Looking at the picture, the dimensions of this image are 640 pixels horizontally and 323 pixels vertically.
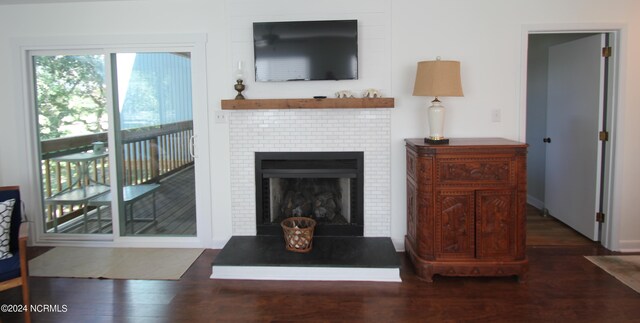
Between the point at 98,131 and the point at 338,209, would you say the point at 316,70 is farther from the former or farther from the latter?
the point at 98,131

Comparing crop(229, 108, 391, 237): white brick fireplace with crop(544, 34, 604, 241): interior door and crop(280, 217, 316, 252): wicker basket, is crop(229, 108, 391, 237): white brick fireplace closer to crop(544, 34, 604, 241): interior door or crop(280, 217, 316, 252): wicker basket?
crop(280, 217, 316, 252): wicker basket

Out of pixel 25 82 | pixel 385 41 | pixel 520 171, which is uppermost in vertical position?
pixel 385 41

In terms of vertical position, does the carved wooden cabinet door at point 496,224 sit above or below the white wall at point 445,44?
below

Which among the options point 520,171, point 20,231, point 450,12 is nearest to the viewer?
point 20,231

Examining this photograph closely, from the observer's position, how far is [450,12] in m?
3.72

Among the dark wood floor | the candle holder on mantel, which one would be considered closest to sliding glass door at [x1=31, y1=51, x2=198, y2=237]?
the candle holder on mantel

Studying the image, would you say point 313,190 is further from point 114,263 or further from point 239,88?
point 114,263

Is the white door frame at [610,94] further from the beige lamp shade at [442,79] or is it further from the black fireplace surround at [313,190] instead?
the black fireplace surround at [313,190]

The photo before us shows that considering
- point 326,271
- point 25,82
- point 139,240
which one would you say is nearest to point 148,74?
point 25,82

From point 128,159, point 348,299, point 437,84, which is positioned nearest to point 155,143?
point 128,159

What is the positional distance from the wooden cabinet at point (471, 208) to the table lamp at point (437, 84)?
0.21 meters

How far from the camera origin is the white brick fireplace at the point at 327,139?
3850 mm

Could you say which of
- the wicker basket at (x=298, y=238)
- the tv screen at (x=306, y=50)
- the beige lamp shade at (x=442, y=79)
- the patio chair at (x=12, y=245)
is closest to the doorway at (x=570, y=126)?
the beige lamp shade at (x=442, y=79)

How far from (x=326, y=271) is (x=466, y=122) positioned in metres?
1.72
